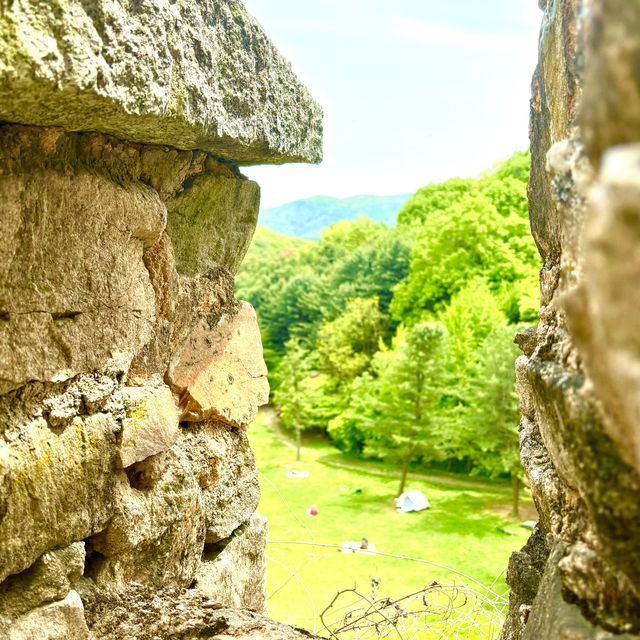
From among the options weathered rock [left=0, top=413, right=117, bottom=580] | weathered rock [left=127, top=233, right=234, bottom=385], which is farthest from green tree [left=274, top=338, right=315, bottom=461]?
weathered rock [left=0, top=413, right=117, bottom=580]

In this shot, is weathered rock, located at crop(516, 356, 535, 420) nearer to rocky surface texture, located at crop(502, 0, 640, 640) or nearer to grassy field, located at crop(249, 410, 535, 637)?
rocky surface texture, located at crop(502, 0, 640, 640)

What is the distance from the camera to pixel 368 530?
50.7 feet

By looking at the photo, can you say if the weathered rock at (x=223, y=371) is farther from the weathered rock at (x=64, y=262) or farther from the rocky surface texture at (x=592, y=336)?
the rocky surface texture at (x=592, y=336)

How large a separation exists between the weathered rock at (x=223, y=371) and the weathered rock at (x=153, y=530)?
0.35m

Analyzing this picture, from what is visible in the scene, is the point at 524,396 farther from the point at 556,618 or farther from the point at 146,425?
the point at 146,425

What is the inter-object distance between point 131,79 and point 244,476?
8.15 feet

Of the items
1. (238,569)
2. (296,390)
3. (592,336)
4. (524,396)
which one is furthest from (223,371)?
(296,390)

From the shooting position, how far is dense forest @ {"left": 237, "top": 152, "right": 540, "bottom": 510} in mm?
17734

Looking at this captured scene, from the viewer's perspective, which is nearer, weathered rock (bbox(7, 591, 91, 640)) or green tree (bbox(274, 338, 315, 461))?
weathered rock (bbox(7, 591, 91, 640))

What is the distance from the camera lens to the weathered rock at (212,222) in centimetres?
373

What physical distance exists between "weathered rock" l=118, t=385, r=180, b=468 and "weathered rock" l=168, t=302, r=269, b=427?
254mm

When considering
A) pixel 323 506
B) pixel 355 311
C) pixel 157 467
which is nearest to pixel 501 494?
pixel 323 506

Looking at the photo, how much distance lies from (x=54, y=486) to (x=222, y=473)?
4.29 feet

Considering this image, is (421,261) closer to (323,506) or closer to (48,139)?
(323,506)
